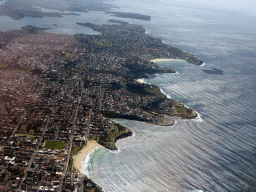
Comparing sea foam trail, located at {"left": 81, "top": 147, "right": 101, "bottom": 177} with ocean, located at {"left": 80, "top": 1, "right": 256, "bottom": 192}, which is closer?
ocean, located at {"left": 80, "top": 1, "right": 256, "bottom": 192}

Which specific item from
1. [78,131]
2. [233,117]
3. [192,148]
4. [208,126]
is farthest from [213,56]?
[78,131]

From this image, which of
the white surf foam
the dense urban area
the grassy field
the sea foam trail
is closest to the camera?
the dense urban area

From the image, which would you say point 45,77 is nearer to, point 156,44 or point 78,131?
point 78,131

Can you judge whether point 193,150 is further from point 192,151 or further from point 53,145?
point 53,145

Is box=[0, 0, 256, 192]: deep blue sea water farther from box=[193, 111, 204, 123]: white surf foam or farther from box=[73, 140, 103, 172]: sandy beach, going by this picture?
A: box=[73, 140, 103, 172]: sandy beach

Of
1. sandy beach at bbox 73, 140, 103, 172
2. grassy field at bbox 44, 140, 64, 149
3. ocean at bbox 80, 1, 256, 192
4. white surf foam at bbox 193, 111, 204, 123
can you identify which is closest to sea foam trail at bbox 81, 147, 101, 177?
sandy beach at bbox 73, 140, 103, 172

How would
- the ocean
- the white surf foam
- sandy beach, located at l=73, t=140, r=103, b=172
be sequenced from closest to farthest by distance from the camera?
the ocean
sandy beach, located at l=73, t=140, r=103, b=172
the white surf foam
